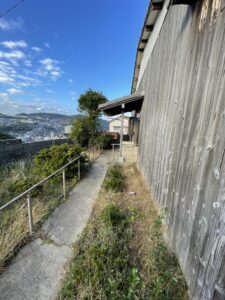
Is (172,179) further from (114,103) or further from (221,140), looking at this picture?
(114,103)

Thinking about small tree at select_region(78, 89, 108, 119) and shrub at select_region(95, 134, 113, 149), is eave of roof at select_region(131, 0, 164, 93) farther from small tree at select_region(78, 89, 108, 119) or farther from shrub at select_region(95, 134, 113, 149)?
shrub at select_region(95, 134, 113, 149)

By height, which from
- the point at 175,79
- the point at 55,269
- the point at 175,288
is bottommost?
the point at 55,269

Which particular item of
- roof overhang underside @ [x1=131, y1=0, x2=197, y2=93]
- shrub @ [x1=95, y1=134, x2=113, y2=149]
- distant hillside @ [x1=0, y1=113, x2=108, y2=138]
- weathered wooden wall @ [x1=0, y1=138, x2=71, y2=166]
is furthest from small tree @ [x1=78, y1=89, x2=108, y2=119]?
weathered wooden wall @ [x1=0, y1=138, x2=71, y2=166]

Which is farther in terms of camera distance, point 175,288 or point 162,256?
point 162,256

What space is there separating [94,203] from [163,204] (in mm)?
1820

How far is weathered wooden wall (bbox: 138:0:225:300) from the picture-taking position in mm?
1352

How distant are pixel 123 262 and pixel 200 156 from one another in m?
1.70

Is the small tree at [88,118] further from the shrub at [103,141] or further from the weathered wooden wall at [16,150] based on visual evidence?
the weathered wooden wall at [16,150]

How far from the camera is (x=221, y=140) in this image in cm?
134

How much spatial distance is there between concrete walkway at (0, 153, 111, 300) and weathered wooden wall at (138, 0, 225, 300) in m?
1.61

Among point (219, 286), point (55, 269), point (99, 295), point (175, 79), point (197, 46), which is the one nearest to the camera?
point (219, 286)

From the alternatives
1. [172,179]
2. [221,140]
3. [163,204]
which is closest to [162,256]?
[163,204]

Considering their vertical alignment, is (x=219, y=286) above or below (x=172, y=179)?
below

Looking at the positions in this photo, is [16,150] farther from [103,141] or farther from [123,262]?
[123,262]
